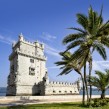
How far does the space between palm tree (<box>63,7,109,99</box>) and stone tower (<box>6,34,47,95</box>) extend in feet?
109

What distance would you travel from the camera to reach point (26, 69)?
60.6m

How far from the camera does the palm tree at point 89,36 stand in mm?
27078

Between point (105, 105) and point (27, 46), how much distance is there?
39.7 meters

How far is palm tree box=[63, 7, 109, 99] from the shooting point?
27.1 metres

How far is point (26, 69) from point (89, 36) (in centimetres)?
3543

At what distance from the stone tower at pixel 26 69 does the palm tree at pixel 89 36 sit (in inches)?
1312

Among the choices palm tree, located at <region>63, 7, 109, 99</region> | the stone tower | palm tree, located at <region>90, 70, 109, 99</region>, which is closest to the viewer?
palm tree, located at <region>63, 7, 109, 99</region>

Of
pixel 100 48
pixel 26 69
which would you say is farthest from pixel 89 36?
pixel 26 69

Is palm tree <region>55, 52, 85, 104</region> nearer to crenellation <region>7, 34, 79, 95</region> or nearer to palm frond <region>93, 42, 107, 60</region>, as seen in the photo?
palm frond <region>93, 42, 107, 60</region>

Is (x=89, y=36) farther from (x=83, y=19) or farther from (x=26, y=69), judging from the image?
(x=26, y=69)

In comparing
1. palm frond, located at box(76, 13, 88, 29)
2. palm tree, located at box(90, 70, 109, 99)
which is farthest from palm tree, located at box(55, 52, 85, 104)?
palm frond, located at box(76, 13, 88, 29)

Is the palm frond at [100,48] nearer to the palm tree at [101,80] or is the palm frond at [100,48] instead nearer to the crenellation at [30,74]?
the palm tree at [101,80]

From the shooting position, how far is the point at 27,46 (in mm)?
64062

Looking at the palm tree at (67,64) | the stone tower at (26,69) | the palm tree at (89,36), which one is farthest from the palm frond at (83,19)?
the stone tower at (26,69)
